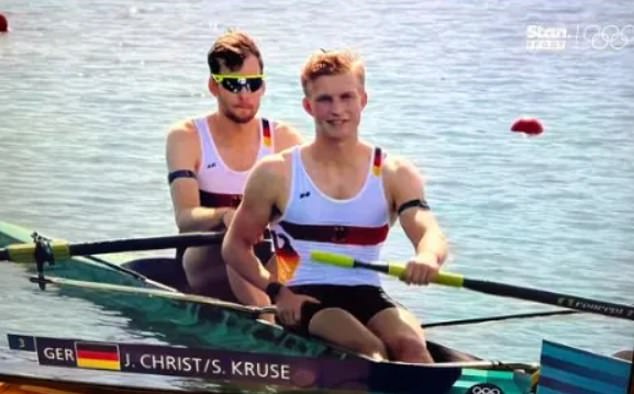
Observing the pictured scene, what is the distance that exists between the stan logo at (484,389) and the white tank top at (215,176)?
55cm

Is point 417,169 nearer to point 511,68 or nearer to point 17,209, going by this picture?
point 511,68

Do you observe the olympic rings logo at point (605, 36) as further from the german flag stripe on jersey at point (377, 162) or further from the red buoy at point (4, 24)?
the red buoy at point (4, 24)

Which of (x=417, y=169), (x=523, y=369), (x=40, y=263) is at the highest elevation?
(x=417, y=169)

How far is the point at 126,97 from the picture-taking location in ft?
6.86

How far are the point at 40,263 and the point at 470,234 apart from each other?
32.5 inches

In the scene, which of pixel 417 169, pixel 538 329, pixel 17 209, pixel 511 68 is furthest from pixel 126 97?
pixel 538 329

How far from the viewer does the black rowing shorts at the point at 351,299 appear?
2.03 m

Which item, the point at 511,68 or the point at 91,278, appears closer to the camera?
the point at 511,68

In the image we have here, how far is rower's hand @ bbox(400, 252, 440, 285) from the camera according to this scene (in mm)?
1978

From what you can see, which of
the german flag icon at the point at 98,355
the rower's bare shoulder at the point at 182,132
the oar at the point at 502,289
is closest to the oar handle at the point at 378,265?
the oar at the point at 502,289

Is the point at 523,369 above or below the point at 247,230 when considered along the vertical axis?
below

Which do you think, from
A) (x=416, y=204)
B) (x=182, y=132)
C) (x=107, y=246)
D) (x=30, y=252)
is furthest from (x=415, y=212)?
(x=30, y=252)

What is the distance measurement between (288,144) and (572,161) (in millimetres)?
505

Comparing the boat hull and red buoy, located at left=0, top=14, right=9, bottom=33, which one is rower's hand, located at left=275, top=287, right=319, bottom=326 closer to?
the boat hull
